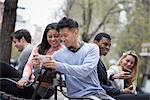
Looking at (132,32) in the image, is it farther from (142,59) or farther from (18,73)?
(18,73)

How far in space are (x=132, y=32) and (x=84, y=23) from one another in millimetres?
6763

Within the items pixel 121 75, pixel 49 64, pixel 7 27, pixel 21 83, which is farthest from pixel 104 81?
pixel 7 27

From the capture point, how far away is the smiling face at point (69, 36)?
3.49 metres

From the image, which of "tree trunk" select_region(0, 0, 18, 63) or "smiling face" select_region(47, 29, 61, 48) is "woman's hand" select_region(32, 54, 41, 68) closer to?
"smiling face" select_region(47, 29, 61, 48)

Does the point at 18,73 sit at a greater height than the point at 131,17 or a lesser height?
lesser

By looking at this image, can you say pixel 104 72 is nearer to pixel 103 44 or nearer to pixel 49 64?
pixel 103 44

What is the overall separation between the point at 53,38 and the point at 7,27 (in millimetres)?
3027

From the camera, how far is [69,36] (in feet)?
11.5

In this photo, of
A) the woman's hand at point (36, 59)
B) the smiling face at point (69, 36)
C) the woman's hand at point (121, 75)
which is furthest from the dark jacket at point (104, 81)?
the woman's hand at point (36, 59)

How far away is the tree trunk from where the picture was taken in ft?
22.5

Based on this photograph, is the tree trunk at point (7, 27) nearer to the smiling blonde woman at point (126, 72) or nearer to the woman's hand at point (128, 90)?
the smiling blonde woman at point (126, 72)

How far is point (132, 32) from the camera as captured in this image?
30812mm

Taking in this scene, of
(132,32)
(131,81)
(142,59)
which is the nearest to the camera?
(131,81)

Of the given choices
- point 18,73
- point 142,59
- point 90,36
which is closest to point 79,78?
point 18,73
